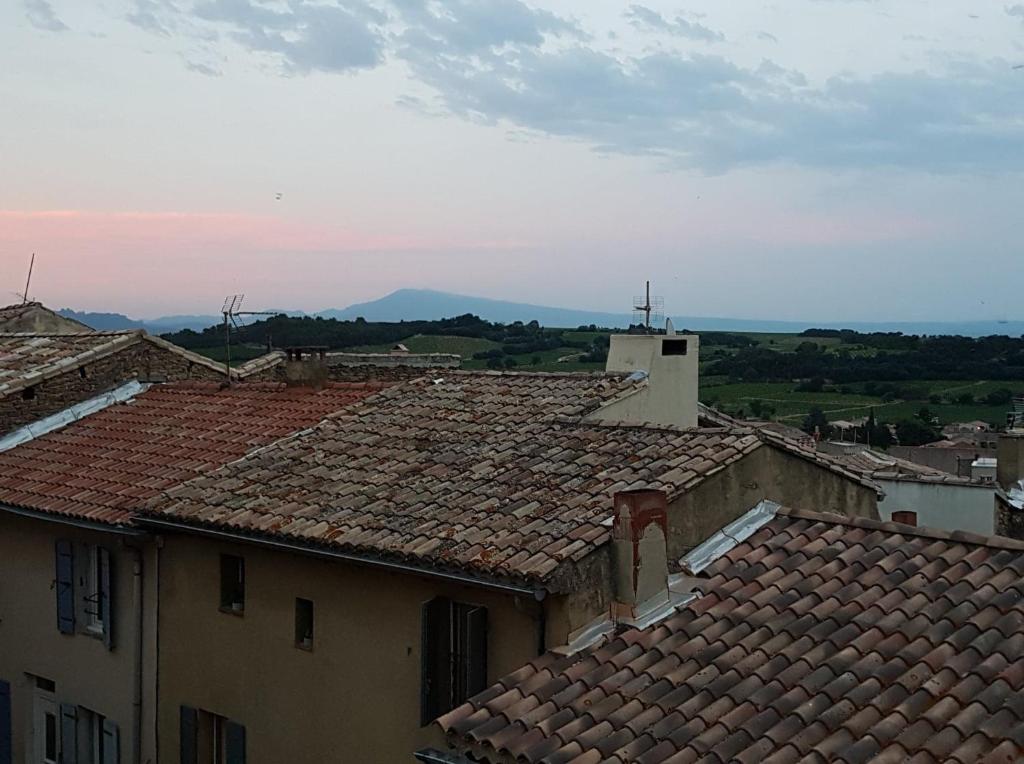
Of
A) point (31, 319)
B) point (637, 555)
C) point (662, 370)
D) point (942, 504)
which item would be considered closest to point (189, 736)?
point (637, 555)

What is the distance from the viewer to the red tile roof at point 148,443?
1426cm

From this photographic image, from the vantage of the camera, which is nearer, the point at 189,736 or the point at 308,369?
the point at 189,736

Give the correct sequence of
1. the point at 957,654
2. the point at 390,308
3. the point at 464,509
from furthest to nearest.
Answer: the point at 390,308 < the point at 464,509 < the point at 957,654

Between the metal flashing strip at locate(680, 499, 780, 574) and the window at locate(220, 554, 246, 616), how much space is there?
515cm

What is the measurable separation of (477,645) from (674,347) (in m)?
6.68

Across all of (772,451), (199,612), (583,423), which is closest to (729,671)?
(772,451)

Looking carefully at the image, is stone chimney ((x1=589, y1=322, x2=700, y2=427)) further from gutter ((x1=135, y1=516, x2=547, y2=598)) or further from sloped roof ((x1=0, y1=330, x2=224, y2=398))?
sloped roof ((x1=0, y1=330, x2=224, y2=398))

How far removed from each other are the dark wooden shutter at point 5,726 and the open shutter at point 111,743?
2139 mm

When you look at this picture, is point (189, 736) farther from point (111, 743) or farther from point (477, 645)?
point (477, 645)

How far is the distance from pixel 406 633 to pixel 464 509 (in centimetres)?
122

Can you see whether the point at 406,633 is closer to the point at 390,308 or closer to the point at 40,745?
the point at 40,745

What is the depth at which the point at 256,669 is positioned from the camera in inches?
479

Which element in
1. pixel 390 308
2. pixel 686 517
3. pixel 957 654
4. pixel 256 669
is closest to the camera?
pixel 957 654

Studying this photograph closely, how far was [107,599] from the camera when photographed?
1422 cm
